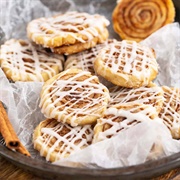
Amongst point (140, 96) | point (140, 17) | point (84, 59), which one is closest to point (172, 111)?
point (140, 96)

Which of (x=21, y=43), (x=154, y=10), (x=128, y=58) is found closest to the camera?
(x=128, y=58)

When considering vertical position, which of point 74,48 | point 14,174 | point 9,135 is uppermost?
point 74,48

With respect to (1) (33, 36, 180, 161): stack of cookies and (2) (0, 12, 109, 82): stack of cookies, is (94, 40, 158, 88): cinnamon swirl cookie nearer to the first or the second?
(1) (33, 36, 180, 161): stack of cookies

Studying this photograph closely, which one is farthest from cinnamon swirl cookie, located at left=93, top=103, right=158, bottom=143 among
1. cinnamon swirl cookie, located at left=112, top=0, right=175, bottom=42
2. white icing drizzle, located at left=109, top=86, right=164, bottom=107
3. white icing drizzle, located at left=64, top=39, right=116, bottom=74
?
cinnamon swirl cookie, located at left=112, top=0, right=175, bottom=42

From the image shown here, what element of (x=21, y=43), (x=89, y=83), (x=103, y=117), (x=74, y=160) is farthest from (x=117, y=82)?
(x=21, y=43)

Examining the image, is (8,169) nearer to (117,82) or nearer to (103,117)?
(103,117)

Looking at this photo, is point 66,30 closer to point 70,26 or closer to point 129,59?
point 70,26

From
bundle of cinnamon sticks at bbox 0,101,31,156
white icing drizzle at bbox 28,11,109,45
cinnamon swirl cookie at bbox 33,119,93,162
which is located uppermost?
white icing drizzle at bbox 28,11,109,45
